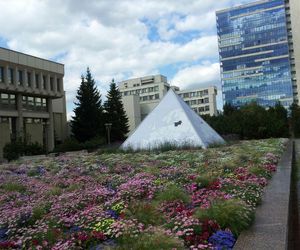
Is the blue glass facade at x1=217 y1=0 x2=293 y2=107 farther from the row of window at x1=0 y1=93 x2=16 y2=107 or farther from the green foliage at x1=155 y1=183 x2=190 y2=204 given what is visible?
the green foliage at x1=155 y1=183 x2=190 y2=204

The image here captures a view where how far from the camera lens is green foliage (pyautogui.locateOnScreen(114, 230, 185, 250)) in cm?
429

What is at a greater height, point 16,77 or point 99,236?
point 16,77

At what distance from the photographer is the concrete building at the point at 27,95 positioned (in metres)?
55.6

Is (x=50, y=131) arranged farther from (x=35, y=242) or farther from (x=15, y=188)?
(x=35, y=242)

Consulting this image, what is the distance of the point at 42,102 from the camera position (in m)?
64.0

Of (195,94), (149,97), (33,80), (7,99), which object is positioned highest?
(195,94)

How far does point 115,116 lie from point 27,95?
15.5m

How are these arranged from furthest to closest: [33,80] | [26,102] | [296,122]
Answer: [296,122]
[26,102]
[33,80]

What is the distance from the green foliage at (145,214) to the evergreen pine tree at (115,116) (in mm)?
62692

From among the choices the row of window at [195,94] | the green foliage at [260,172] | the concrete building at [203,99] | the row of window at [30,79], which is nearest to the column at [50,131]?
the row of window at [30,79]

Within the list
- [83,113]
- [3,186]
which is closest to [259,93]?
[83,113]

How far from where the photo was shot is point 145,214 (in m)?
5.84

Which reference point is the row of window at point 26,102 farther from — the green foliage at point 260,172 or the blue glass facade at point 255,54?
the blue glass facade at point 255,54

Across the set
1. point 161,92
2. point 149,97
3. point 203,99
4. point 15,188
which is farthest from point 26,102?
point 203,99
